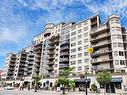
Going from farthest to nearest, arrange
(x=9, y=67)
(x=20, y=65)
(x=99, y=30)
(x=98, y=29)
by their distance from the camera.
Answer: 1. (x=9, y=67)
2. (x=20, y=65)
3. (x=98, y=29)
4. (x=99, y=30)

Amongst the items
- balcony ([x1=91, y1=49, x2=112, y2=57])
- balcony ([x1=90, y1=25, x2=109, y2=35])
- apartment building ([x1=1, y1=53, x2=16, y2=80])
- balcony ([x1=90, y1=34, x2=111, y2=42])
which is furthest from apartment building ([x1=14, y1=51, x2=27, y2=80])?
balcony ([x1=91, y1=49, x2=112, y2=57])

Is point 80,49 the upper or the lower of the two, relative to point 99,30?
lower

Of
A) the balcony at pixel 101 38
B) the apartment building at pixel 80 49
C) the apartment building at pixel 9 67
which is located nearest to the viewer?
the apartment building at pixel 80 49

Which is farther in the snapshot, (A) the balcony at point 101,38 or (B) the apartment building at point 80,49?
(A) the balcony at point 101,38

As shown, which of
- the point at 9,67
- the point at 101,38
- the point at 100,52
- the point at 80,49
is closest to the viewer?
the point at 100,52

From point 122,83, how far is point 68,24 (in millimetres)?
41740

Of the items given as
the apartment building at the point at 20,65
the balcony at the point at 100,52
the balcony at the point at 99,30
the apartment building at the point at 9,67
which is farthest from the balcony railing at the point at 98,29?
the apartment building at the point at 9,67

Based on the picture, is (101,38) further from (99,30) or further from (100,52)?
(100,52)

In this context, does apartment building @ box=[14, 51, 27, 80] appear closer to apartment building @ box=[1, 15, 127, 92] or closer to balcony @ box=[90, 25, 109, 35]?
apartment building @ box=[1, 15, 127, 92]

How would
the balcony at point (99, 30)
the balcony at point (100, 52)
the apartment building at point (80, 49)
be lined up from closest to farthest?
the apartment building at point (80, 49) → the balcony at point (100, 52) → the balcony at point (99, 30)

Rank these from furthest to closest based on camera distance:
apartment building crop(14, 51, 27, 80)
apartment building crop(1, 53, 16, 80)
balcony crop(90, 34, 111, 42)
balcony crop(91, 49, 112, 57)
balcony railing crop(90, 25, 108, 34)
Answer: apartment building crop(1, 53, 16, 80) < apartment building crop(14, 51, 27, 80) < balcony railing crop(90, 25, 108, 34) < balcony crop(90, 34, 111, 42) < balcony crop(91, 49, 112, 57)

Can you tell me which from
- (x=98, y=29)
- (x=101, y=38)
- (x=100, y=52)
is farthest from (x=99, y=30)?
(x=100, y=52)

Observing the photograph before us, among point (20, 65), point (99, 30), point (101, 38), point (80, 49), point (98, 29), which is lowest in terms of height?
point (20, 65)

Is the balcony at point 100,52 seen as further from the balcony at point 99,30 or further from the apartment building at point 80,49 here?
the balcony at point 99,30
